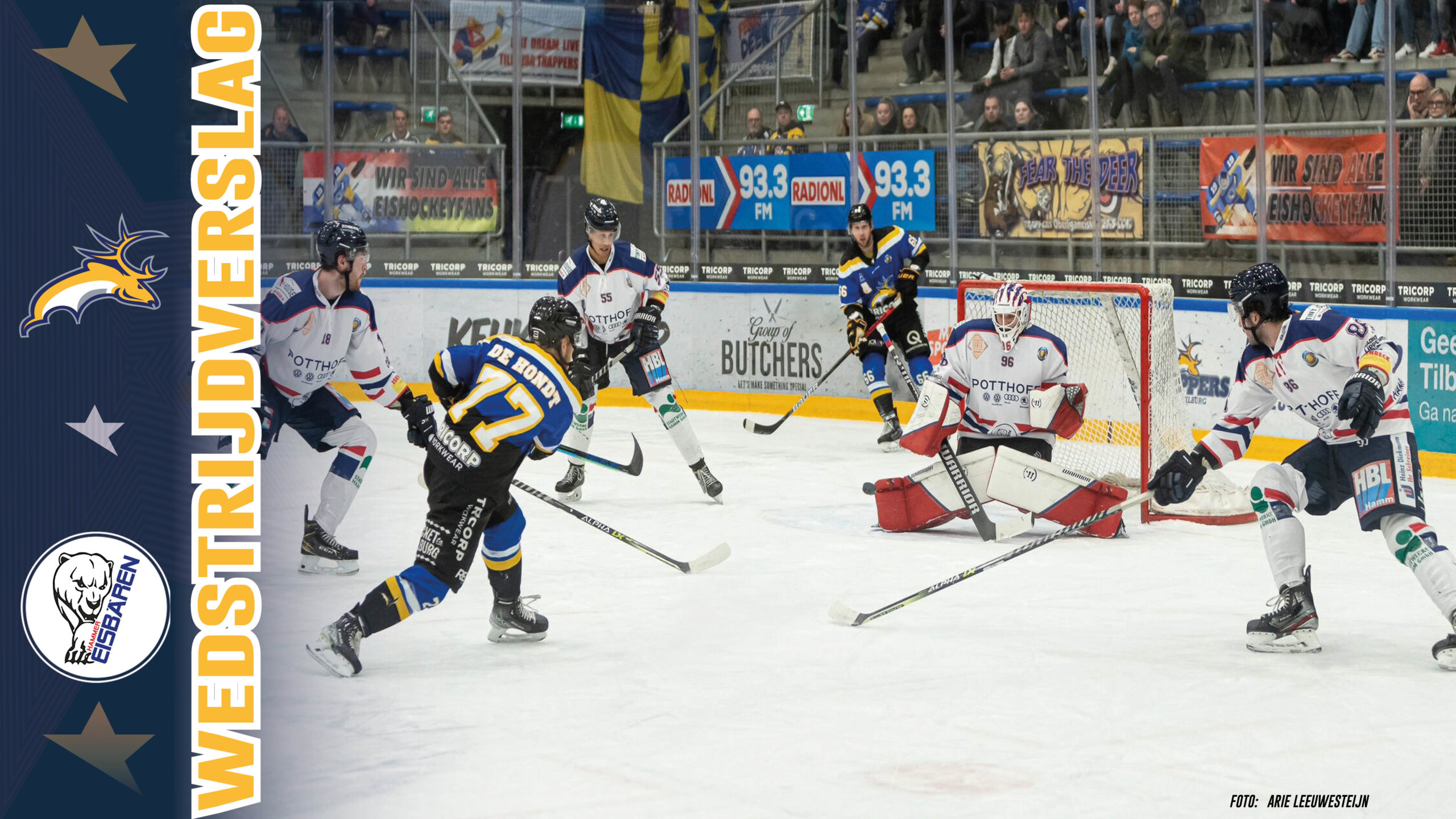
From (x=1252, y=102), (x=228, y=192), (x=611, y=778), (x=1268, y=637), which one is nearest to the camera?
(x=228, y=192)

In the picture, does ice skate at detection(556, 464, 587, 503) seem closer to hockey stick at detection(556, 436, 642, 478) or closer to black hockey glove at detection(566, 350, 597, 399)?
hockey stick at detection(556, 436, 642, 478)

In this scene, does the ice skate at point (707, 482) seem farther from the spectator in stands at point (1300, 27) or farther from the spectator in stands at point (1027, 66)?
the spectator in stands at point (1300, 27)

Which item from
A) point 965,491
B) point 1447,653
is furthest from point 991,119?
point 1447,653

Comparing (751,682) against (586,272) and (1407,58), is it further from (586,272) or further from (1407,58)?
(1407,58)

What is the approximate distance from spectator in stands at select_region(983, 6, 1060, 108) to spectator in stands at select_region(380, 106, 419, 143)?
401 centimetres

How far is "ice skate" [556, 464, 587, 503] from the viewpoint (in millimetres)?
7395

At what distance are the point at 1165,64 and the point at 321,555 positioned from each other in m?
5.76

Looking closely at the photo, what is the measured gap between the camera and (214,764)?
308cm

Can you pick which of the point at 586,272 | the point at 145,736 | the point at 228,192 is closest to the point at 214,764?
the point at 145,736

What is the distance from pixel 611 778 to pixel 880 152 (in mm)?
7322

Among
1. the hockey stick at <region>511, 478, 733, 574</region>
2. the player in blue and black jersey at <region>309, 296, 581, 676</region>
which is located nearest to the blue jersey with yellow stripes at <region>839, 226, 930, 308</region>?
the hockey stick at <region>511, 478, 733, 574</region>

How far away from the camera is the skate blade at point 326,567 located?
5.70 m

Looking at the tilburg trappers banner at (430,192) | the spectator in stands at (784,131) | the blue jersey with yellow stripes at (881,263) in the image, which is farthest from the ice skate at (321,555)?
the tilburg trappers banner at (430,192)

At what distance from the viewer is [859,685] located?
425 cm
